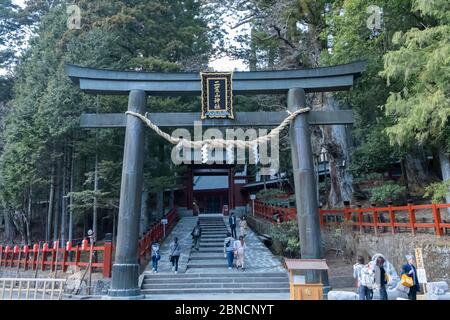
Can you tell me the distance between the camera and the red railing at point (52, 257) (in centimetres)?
1184

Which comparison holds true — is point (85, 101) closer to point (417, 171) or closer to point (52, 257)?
point (52, 257)

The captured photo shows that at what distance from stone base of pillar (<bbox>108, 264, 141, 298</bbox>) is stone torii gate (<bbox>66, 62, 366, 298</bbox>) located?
57cm

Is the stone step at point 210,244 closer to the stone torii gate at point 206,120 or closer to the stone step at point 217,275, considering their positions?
the stone step at point 217,275

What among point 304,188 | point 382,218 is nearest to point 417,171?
point 382,218

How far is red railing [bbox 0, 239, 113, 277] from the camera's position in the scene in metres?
11.8

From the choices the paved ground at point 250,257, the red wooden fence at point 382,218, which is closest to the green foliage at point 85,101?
the paved ground at point 250,257

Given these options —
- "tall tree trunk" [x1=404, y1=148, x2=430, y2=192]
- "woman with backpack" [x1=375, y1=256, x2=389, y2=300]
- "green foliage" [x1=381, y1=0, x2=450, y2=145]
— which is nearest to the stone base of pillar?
"woman with backpack" [x1=375, y1=256, x2=389, y2=300]

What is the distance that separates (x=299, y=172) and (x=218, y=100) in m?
2.96

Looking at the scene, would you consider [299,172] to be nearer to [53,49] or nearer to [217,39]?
[217,39]

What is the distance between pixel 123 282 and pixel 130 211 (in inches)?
68.5

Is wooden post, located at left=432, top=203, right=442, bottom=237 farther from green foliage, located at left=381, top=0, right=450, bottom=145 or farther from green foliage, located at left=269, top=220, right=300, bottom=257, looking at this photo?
green foliage, located at left=269, top=220, right=300, bottom=257

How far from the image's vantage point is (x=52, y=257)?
43.7 feet

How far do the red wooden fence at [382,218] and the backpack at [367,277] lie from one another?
2.84m

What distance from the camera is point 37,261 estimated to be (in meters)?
14.2
